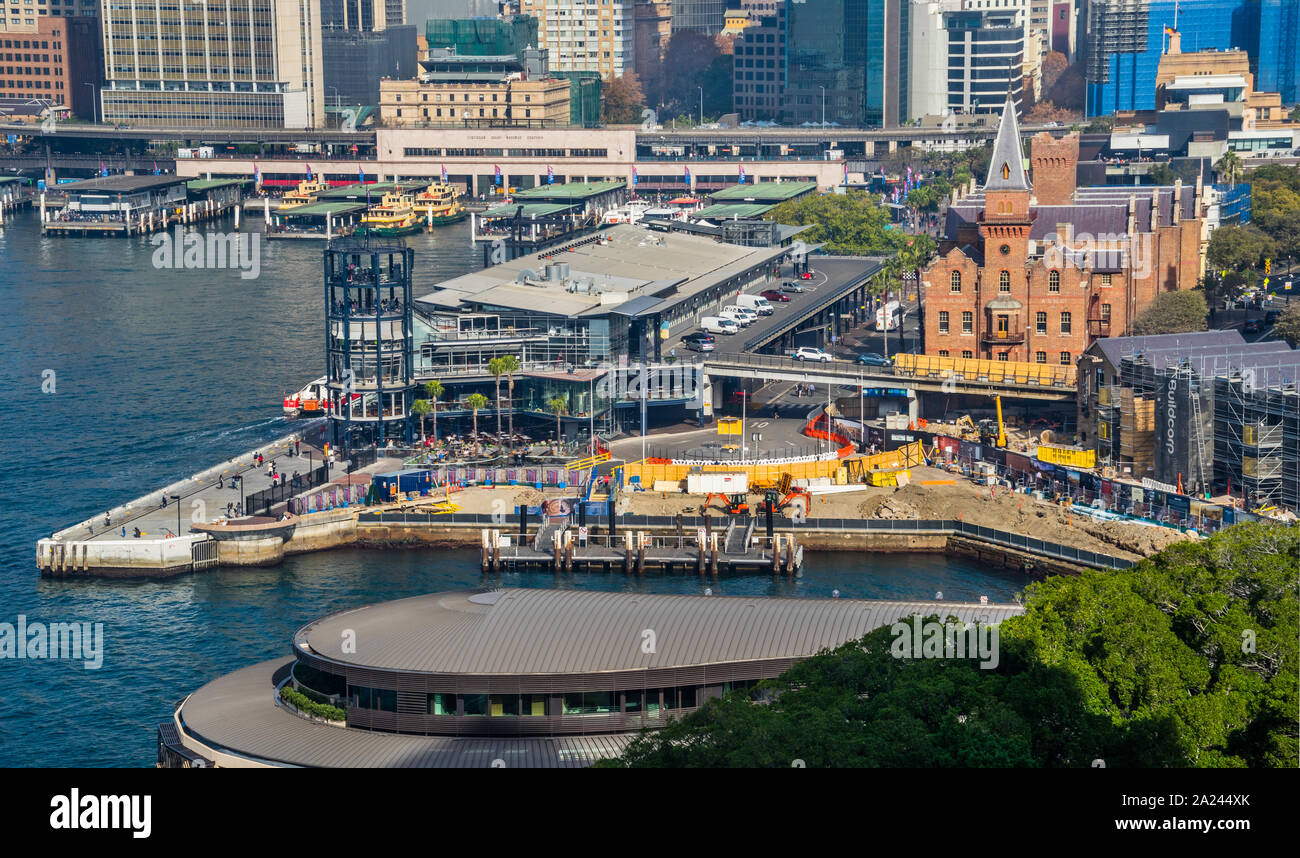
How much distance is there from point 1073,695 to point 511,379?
2486 inches

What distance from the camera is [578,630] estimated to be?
204 feet

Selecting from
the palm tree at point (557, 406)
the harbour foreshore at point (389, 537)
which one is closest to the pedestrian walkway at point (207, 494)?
the harbour foreshore at point (389, 537)

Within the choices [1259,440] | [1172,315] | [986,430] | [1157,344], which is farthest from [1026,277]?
[1259,440]

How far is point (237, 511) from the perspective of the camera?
94.2 metres

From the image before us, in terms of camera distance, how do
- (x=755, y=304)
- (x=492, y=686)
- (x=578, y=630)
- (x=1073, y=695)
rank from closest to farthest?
1. (x=1073, y=695)
2. (x=492, y=686)
3. (x=578, y=630)
4. (x=755, y=304)

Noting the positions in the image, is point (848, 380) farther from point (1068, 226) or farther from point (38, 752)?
point (38, 752)

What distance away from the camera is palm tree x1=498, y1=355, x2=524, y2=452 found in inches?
4252

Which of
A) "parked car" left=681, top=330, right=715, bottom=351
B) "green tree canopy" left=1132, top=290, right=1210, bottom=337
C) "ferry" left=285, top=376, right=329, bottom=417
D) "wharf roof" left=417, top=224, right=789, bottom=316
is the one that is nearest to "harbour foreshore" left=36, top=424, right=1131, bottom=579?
"ferry" left=285, top=376, right=329, bottom=417

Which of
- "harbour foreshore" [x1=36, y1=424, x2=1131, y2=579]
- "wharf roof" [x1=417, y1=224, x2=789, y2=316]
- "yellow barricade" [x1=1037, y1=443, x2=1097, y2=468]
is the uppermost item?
"wharf roof" [x1=417, y1=224, x2=789, y2=316]

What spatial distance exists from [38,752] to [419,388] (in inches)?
1760

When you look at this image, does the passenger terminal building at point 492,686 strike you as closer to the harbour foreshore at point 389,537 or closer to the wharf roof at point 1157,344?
the harbour foreshore at point 389,537

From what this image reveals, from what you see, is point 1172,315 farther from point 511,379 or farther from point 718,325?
point 511,379

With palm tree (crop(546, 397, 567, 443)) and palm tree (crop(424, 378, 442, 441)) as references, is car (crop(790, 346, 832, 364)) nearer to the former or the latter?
palm tree (crop(546, 397, 567, 443))

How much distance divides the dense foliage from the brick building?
6088 cm
